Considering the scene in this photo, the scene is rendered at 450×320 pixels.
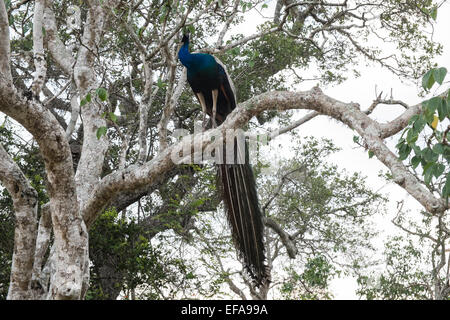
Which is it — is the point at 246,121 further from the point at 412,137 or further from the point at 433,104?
the point at 433,104

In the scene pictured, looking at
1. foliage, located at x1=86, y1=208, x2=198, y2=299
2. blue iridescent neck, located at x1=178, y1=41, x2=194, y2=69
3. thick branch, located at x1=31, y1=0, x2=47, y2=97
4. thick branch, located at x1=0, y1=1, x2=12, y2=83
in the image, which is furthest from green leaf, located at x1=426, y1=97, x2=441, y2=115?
foliage, located at x1=86, y1=208, x2=198, y2=299

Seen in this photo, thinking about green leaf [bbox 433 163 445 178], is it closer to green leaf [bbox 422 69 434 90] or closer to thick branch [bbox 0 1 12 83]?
green leaf [bbox 422 69 434 90]

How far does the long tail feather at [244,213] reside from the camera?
12.2ft

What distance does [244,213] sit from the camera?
3.93 metres

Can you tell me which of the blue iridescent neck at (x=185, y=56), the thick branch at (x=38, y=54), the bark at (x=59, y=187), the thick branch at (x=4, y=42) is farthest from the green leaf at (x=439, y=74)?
the blue iridescent neck at (x=185, y=56)

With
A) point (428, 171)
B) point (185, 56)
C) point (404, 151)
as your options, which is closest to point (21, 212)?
point (185, 56)

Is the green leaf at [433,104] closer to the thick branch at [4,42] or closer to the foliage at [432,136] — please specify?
the foliage at [432,136]

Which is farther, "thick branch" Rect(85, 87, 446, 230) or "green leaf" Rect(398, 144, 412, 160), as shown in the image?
"thick branch" Rect(85, 87, 446, 230)

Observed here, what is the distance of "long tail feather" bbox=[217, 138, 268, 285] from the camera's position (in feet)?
12.2

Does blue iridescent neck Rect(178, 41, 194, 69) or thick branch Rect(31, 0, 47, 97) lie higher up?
blue iridescent neck Rect(178, 41, 194, 69)

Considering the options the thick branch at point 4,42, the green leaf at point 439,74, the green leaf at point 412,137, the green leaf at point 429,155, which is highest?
the thick branch at point 4,42

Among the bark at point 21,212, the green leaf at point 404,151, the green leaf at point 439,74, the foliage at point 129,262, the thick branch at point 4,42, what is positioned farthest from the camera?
the foliage at point 129,262
